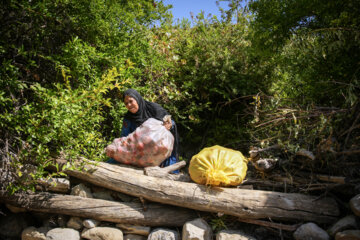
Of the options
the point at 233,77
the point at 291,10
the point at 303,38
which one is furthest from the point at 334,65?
the point at 233,77

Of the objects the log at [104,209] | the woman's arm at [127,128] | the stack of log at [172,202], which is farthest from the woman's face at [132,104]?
the log at [104,209]

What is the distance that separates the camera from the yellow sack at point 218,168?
3.17 meters

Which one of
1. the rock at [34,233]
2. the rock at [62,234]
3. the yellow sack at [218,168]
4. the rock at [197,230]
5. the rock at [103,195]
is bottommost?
the rock at [34,233]

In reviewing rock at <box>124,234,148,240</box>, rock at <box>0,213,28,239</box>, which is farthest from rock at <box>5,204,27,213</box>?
rock at <box>124,234,148,240</box>

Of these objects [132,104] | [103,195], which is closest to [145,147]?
[132,104]

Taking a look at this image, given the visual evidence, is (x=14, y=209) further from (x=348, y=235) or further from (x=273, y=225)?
(x=348, y=235)

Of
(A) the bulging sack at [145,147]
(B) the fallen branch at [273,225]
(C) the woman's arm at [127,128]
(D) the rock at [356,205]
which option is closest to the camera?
(D) the rock at [356,205]

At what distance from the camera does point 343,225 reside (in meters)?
2.71

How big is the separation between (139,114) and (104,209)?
1.51m

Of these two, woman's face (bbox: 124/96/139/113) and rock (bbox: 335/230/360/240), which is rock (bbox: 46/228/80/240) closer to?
woman's face (bbox: 124/96/139/113)

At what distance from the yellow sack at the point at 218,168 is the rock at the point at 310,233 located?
829mm

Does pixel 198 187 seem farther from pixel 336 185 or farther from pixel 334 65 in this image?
pixel 334 65

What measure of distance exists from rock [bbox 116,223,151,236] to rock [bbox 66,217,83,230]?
1.75ft

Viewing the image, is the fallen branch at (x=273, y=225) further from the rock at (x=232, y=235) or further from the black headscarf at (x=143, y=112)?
the black headscarf at (x=143, y=112)
